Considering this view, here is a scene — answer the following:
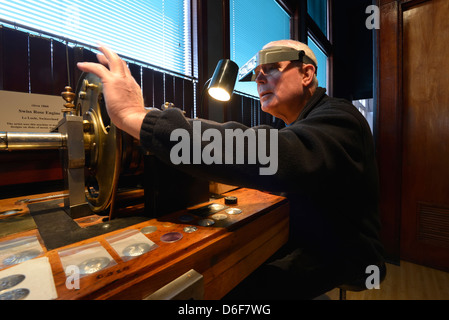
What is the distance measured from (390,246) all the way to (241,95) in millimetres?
2249

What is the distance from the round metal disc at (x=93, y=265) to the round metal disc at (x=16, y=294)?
0.08 meters

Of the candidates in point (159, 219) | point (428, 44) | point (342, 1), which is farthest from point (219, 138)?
point (342, 1)

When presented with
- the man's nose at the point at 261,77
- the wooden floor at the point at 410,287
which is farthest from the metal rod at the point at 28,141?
the wooden floor at the point at 410,287

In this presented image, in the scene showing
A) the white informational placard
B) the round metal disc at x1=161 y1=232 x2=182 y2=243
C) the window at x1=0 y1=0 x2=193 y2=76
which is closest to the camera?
the round metal disc at x1=161 y1=232 x2=182 y2=243

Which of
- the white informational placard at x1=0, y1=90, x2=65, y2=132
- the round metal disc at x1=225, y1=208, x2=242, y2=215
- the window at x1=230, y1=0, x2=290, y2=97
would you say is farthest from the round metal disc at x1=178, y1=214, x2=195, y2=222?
the window at x1=230, y1=0, x2=290, y2=97

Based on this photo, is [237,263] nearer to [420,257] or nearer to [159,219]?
[159,219]

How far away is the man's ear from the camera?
1.00m

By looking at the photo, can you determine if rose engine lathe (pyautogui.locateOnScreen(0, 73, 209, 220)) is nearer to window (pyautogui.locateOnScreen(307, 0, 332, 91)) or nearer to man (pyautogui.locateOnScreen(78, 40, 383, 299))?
man (pyautogui.locateOnScreen(78, 40, 383, 299))

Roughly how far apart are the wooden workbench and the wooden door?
1873mm

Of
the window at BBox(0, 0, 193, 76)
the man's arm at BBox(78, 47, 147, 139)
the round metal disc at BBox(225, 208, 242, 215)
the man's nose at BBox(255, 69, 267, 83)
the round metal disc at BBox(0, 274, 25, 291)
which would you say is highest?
the window at BBox(0, 0, 193, 76)

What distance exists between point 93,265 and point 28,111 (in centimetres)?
118

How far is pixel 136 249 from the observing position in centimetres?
49

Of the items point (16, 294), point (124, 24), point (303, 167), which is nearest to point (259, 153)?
point (303, 167)

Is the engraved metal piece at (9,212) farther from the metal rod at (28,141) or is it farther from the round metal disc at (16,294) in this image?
the round metal disc at (16,294)
